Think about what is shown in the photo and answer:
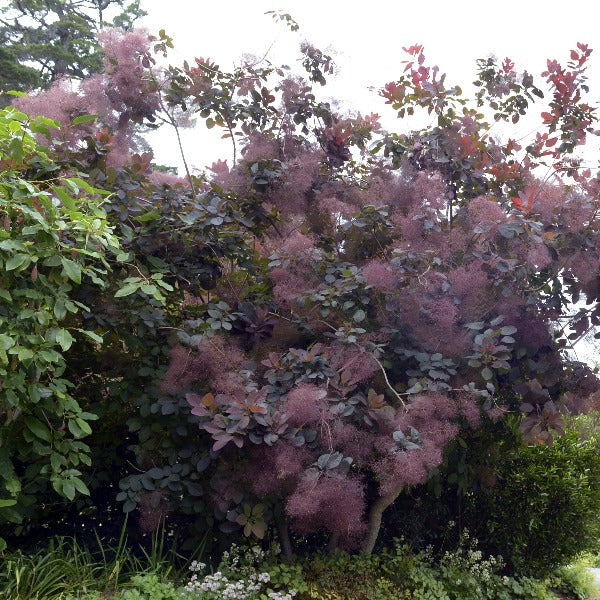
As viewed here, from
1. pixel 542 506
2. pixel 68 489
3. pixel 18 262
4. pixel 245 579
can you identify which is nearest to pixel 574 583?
pixel 542 506

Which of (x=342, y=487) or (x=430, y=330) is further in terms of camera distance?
(x=430, y=330)

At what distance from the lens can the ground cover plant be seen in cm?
319

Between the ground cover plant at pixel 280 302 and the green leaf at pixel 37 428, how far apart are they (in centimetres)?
2

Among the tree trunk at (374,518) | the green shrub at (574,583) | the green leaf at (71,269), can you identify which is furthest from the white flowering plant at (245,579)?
the green shrub at (574,583)

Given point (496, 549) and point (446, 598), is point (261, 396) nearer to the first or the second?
point (446, 598)

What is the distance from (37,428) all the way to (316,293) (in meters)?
1.50

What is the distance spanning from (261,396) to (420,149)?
1855 mm

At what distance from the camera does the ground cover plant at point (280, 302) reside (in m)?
3.19

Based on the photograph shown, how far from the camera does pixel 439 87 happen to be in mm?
4125

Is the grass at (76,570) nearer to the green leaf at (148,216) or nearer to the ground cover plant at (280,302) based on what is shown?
the ground cover plant at (280,302)

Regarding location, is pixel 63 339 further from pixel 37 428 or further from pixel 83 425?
pixel 37 428

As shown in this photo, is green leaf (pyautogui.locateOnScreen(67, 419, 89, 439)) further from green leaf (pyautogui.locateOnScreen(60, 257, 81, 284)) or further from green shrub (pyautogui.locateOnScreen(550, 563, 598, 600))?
green shrub (pyautogui.locateOnScreen(550, 563, 598, 600))

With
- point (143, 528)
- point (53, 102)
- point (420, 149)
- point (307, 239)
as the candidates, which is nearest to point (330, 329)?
point (307, 239)

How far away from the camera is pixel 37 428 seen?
10.4 ft
